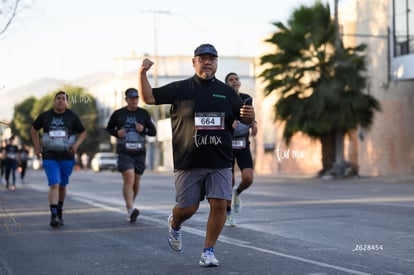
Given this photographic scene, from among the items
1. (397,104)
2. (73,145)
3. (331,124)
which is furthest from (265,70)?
(73,145)

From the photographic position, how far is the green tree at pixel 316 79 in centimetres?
3225

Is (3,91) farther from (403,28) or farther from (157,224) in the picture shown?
(403,28)

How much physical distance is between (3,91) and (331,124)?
2545 centimetres

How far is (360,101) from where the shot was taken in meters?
32.1

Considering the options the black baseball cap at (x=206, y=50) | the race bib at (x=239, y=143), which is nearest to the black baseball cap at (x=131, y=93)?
the race bib at (x=239, y=143)

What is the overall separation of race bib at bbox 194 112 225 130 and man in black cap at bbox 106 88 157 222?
5026 mm

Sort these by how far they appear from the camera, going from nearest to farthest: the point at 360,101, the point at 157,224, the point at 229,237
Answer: the point at 229,237 < the point at 157,224 < the point at 360,101

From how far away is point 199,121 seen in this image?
7.20 meters

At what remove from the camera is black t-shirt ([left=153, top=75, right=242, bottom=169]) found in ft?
23.7

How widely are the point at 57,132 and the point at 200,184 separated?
4.80 meters

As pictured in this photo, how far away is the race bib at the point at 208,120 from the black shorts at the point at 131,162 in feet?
16.9

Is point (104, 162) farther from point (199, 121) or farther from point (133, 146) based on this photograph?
point (199, 121)

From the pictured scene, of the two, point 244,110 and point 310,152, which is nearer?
point 244,110

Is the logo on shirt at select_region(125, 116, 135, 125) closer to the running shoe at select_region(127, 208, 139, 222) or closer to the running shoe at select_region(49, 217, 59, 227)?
the running shoe at select_region(127, 208, 139, 222)
